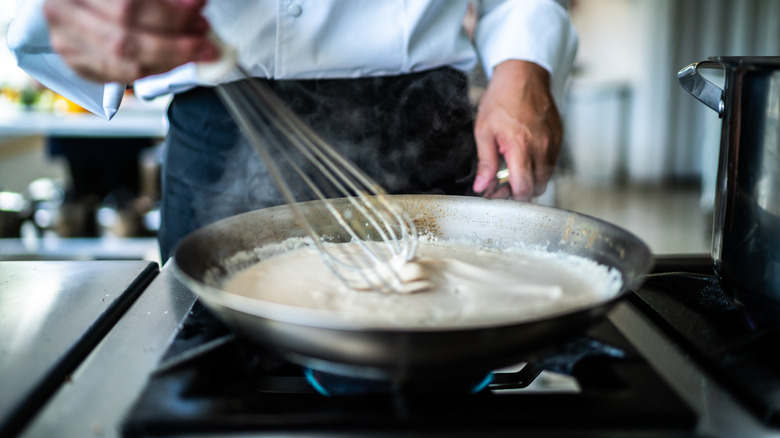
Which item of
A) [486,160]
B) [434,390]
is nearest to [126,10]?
[434,390]

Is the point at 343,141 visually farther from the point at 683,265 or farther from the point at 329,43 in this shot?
the point at 683,265

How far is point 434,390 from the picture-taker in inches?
19.9

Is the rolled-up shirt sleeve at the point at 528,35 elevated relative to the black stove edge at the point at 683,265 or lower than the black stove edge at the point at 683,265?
elevated

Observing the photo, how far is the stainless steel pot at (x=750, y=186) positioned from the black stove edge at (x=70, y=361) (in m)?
0.64

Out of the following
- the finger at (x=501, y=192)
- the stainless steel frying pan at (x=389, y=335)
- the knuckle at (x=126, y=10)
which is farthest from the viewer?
the finger at (x=501, y=192)

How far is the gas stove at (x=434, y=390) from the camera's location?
43 cm

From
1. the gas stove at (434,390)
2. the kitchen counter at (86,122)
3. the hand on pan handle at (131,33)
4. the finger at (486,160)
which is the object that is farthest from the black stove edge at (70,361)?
the kitchen counter at (86,122)

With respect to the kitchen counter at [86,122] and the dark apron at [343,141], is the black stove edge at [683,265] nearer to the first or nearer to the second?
the dark apron at [343,141]

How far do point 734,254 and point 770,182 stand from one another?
9 cm

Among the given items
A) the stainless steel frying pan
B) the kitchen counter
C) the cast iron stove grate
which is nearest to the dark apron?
the stainless steel frying pan

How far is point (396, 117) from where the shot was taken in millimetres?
983

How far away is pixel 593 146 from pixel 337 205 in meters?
5.21

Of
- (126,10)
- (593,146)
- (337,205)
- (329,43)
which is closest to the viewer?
(126,10)

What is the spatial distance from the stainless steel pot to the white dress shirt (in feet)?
1.37
